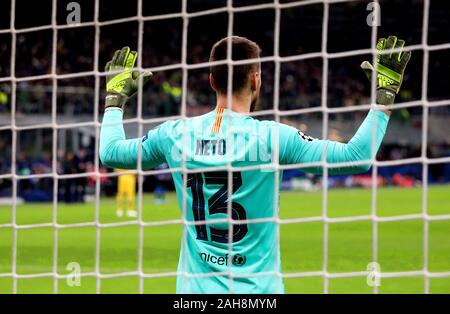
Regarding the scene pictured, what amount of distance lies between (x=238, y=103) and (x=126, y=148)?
544 millimetres

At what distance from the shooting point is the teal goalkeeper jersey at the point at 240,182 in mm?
3287

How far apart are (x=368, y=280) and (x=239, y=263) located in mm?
4984

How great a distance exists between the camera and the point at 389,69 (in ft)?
11.3

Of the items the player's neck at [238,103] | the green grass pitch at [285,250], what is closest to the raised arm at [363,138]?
the player's neck at [238,103]

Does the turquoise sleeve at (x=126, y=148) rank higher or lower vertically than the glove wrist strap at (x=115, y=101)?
lower

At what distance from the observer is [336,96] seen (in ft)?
102

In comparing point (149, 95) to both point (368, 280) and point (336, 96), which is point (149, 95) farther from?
point (368, 280)

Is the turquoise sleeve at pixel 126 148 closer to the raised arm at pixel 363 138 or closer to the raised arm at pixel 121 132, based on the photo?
the raised arm at pixel 121 132

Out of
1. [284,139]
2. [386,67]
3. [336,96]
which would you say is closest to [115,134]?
[284,139]

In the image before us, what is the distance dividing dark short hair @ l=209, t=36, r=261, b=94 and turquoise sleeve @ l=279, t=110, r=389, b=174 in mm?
265

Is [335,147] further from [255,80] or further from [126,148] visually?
[126,148]

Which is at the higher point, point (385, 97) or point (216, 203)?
point (385, 97)

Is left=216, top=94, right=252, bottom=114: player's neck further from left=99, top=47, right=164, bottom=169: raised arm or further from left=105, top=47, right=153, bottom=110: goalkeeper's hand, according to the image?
left=105, top=47, right=153, bottom=110: goalkeeper's hand

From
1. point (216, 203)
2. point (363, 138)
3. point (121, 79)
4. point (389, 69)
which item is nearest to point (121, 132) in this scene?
point (121, 79)
